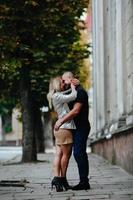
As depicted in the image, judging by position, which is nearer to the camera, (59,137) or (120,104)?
(59,137)

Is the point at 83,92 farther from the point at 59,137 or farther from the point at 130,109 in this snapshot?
the point at 130,109

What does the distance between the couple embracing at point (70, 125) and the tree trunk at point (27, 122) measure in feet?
39.7

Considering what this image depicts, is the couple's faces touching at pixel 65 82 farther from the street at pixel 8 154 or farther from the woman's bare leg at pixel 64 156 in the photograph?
the street at pixel 8 154

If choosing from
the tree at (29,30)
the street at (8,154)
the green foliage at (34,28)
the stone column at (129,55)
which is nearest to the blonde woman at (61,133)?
the stone column at (129,55)

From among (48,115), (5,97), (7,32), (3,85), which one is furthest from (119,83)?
(48,115)

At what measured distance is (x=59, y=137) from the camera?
422 inches

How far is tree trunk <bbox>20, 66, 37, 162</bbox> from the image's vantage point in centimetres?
2292

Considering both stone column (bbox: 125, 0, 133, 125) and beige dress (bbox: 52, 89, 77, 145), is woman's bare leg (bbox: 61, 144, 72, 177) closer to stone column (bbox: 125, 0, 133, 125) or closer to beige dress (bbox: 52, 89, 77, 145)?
beige dress (bbox: 52, 89, 77, 145)

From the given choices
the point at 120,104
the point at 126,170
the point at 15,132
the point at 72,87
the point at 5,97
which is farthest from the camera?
the point at 15,132

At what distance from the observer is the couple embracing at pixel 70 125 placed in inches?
416

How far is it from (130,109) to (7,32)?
7.86 m

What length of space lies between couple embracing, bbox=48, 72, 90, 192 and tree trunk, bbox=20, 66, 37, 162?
39.7 feet

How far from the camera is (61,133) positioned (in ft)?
35.2

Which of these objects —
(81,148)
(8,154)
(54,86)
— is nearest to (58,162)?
(81,148)
